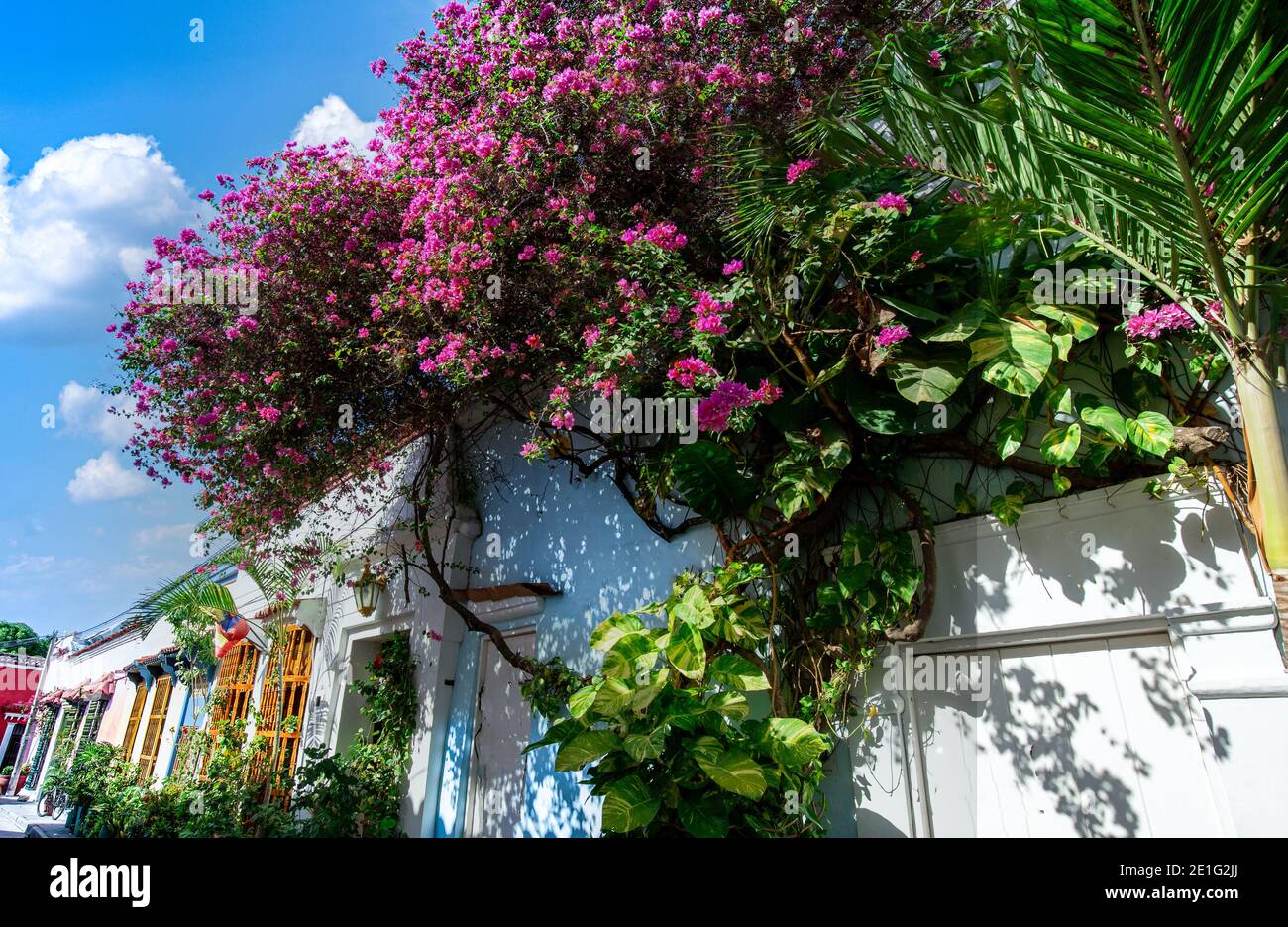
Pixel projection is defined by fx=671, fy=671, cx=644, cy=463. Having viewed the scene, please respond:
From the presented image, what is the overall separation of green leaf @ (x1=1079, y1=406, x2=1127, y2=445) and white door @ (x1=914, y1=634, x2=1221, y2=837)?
87cm

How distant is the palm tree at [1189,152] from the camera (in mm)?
1799

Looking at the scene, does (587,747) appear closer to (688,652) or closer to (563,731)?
(563,731)

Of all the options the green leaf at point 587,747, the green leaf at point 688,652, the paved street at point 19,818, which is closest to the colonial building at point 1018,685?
the green leaf at point 688,652

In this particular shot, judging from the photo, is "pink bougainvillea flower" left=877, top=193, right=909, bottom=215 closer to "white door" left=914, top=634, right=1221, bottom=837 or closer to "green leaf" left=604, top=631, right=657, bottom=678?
"white door" left=914, top=634, right=1221, bottom=837

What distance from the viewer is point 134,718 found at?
12.3m

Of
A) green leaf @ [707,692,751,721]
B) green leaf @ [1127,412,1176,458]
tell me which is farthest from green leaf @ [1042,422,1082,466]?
green leaf @ [707,692,751,721]

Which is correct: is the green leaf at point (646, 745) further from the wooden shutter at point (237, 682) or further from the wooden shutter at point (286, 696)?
the wooden shutter at point (237, 682)

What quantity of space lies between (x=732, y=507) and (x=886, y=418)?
911 mm

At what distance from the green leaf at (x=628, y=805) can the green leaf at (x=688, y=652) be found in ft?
1.65

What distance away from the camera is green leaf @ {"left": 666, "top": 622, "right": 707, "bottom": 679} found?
10.1ft

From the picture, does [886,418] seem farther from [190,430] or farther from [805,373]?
[190,430]

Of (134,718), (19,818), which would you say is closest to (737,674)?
(134,718)
